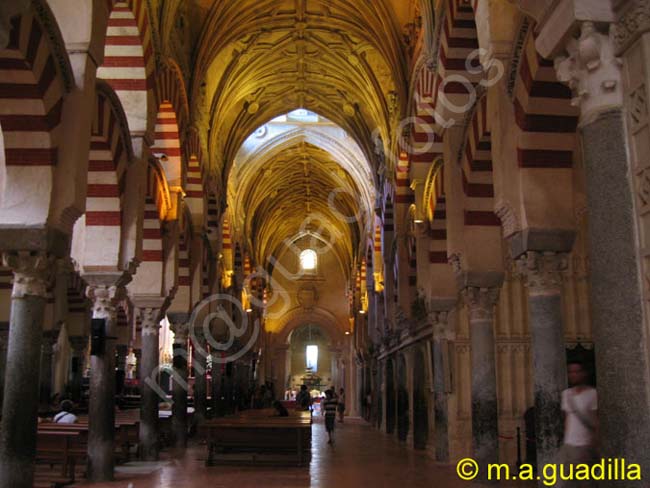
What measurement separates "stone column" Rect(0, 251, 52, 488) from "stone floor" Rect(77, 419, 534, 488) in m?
1.90

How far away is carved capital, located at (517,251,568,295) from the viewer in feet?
21.3

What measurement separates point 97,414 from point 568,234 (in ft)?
19.9

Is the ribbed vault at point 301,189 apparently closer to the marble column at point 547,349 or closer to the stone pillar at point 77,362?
the stone pillar at point 77,362

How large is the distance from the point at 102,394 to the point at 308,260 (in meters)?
29.0

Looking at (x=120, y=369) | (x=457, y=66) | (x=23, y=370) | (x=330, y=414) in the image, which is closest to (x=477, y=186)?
(x=457, y=66)

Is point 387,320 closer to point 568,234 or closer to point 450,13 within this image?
point 450,13

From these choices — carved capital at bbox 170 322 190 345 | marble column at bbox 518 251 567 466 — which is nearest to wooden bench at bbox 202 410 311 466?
carved capital at bbox 170 322 190 345

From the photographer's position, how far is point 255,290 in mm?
31156

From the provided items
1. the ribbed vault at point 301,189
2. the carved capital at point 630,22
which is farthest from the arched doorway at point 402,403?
the carved capital at point 630,22

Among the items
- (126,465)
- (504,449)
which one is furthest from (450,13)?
(126,465)

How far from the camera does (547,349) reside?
20.6 feet

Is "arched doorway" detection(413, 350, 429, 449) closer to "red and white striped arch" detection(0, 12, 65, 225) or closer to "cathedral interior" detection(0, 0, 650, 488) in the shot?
"cathedral interior" detection(0, 0, 650, 488)

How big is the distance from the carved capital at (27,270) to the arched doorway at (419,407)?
836cm

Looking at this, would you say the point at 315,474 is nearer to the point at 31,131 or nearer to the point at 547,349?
the point at 547,349
